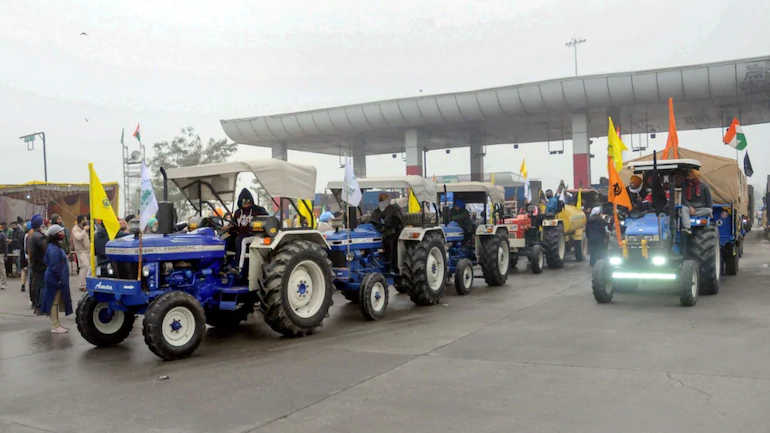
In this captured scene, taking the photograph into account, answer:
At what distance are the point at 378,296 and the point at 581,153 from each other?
21.0 metres

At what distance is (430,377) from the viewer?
5.82 meters

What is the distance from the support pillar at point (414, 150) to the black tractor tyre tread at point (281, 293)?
76.9 ft

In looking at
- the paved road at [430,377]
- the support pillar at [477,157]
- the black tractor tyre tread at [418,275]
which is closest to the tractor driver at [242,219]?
the paved road at [430,377]

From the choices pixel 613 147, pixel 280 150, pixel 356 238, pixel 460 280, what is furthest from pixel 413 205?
pixel 280 150

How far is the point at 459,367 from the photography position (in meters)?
6.16

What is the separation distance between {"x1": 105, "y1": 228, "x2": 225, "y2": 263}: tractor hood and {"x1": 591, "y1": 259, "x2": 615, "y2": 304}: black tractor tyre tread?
5.82 metres

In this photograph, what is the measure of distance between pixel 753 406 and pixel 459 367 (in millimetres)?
2514

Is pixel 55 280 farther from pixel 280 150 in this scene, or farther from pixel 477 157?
pixel 477 157

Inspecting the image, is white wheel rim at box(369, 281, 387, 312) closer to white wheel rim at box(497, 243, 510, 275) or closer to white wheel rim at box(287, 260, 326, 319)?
white wheel rim at box(287, 260, 326, 319)

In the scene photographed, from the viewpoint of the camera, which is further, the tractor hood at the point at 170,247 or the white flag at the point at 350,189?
the white flag at the point at 350,189

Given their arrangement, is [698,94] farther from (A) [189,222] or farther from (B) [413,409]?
(B) [413,409]

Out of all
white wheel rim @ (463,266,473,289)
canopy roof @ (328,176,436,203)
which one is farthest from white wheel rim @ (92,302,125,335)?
white wheel rim @ (463,266,473,289)

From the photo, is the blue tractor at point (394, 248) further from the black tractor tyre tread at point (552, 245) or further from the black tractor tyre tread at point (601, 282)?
the black tractor tyre tread at point (552, 245)

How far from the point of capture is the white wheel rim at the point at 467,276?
472 inches
